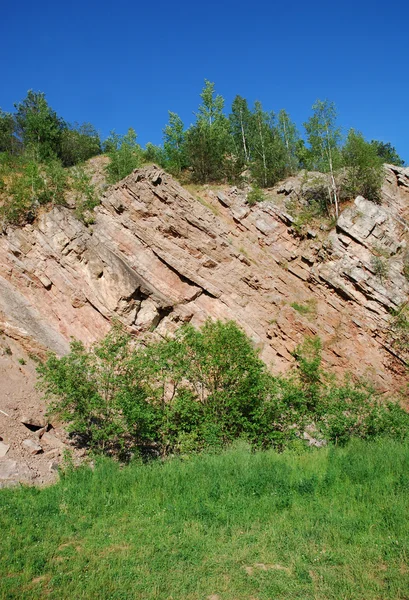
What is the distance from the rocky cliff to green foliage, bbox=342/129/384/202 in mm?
2568

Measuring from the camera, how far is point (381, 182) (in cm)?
2544

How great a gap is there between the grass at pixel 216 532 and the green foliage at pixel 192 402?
8.84 feet

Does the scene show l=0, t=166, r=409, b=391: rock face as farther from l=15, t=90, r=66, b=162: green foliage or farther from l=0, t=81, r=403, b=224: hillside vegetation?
l=15, t=90, r=66, b=162: green foliage

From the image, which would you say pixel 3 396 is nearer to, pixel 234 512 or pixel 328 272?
pixel 234 512

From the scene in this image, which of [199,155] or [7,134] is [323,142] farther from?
[7,134]

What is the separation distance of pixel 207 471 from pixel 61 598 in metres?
5.41

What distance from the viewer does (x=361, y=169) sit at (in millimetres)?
25281

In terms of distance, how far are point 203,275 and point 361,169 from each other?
12.9 meters

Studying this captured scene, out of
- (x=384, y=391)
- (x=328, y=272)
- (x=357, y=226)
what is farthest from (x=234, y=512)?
(x=357, y=226)

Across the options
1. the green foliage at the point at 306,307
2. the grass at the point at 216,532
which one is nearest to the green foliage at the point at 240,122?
the green foliage at the point at 306,307

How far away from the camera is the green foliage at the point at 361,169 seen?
82.4 feet

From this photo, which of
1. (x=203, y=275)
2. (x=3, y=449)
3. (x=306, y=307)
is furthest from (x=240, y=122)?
(x=3, y=449)

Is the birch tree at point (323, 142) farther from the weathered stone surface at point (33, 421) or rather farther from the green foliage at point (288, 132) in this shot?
the weathered stone surface at point (33, 421)

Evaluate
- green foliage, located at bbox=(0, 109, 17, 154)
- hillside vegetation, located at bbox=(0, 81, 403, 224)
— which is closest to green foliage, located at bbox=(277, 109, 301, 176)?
hillside vegetation, located at bbox=(0, 81, 403, 224)
